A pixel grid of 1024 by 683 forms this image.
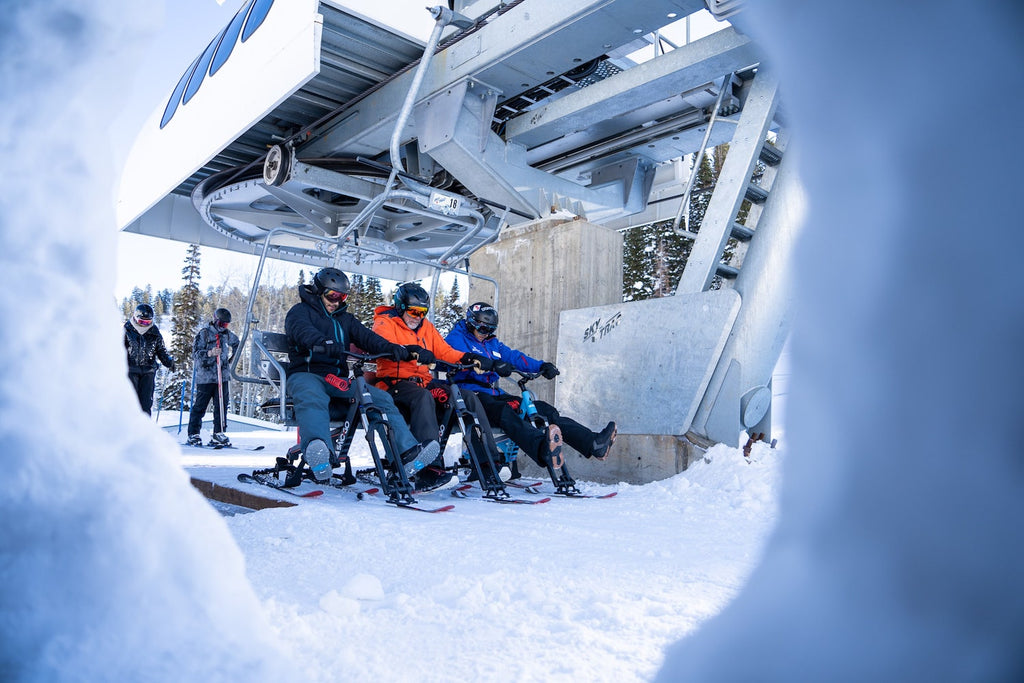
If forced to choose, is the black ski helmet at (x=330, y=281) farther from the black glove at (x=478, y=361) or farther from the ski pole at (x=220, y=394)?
the ski pole at (x=220, y=394)

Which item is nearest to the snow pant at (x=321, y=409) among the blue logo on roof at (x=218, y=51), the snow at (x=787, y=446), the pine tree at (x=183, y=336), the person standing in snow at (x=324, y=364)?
the person standing in snow at (x=324, y=364)

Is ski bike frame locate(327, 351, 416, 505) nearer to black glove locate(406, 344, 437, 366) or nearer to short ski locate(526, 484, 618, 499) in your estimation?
black glove locate(406, 344, 437, 366)

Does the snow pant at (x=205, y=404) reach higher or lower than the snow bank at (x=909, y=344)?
lower

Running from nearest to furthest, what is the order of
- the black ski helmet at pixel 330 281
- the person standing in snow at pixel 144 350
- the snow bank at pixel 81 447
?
the snow bank at pixel 81 447 → the black ski helmet at pixel 330 281 → the person standing in snow at pixel 144 350

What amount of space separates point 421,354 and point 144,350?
206 inches

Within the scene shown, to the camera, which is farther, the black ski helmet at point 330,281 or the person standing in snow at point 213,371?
the person standing in snow at point 213,371

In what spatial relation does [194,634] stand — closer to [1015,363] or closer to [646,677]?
[646,677]

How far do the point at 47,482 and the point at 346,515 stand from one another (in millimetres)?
2586

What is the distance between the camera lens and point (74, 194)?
1115 millimetres

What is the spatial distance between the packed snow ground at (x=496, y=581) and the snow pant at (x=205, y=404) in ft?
15.8

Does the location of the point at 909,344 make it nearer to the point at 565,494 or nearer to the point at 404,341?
the point at 565,494

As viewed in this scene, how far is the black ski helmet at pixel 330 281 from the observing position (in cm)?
477

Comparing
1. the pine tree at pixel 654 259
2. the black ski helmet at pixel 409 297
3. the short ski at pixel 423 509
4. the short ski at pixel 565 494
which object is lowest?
the short ski at pixel 565 494

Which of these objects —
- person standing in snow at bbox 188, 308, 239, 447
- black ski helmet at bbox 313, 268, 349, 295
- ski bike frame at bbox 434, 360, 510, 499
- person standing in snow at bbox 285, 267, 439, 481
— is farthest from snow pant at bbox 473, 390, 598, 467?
person standing in snow at bbox 188, 308, 239, 447
